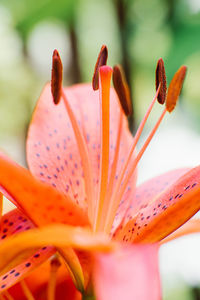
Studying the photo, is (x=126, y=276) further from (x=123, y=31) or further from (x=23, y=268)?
(x=123, y=31)

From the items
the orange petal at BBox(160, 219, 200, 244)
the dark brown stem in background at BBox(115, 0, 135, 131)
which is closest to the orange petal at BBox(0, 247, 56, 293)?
the orange petal at BBox(160, 219, 200, 244)

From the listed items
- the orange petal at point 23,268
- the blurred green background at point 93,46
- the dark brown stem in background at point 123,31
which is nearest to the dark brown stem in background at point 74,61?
the blurred green background at point 93,46

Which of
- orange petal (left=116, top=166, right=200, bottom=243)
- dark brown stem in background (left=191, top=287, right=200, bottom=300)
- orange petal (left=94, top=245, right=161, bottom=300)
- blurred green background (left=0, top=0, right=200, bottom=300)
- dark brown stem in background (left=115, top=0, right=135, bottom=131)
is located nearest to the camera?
orange petal (left=94, top=245, right=161, bottom=300)

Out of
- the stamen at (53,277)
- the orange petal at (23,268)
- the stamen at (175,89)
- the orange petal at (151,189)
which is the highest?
the stamen at (175,89)

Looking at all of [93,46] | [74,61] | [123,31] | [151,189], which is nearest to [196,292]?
[74,61]

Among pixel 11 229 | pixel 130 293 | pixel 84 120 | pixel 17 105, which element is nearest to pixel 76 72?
pixel 17 105

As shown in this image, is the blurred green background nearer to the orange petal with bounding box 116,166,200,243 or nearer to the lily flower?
the lily flower

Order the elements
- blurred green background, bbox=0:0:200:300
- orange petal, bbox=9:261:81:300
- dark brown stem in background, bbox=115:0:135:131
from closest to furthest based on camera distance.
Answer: orange petal, bbox=9:261:81:300
blurred green background, bbox=0:0:200:300
dark brown stem in background, bbox=115:0:135:131

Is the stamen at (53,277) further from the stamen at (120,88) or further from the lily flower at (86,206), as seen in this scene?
the stamen at (120,88)

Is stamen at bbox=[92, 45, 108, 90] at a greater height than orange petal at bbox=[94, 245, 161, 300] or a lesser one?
greater

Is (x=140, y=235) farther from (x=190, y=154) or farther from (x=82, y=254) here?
(x=190, y=154)
